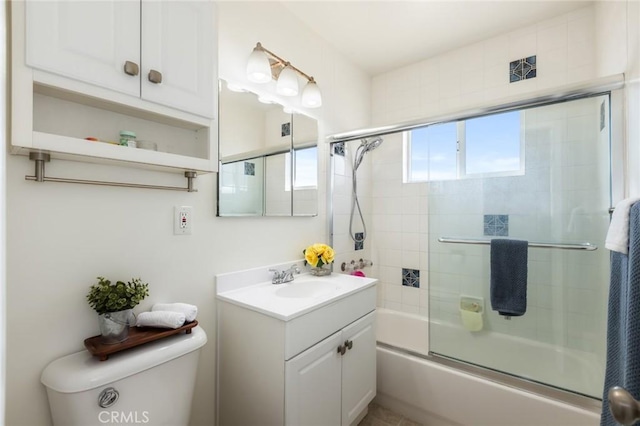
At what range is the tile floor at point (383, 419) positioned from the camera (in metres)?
1.75

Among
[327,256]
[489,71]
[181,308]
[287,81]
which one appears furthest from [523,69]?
[181,308]

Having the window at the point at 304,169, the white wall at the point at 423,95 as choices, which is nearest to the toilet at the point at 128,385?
the window at the point at 304,169

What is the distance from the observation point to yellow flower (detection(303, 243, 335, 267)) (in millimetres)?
1841

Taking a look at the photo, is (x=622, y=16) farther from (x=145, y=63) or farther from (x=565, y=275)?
(x=145, y=63)

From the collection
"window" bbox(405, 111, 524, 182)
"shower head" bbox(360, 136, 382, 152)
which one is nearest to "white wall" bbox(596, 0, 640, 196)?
"window" bbox(405, 111, 524, 182)

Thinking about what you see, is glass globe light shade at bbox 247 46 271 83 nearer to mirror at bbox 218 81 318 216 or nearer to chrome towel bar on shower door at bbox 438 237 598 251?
mirror at bbox 218 81 318 216

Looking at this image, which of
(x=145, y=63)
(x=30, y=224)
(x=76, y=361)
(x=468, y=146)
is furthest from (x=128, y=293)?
(x=468, y=146)

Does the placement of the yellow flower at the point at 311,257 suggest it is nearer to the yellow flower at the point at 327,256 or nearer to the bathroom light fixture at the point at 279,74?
the yellow flower at the point at 327,256

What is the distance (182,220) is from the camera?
1.30 meters

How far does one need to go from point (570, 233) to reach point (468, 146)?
0.74 metres

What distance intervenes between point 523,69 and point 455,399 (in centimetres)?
225

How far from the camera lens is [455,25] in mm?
2059

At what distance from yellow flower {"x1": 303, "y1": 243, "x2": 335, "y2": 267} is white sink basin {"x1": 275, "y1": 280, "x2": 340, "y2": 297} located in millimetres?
129

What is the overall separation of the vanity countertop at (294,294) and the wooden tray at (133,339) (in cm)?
28
